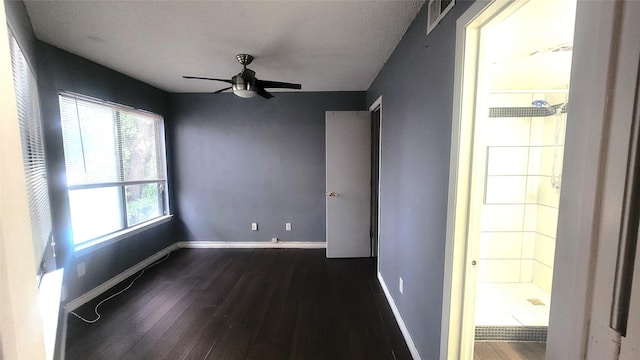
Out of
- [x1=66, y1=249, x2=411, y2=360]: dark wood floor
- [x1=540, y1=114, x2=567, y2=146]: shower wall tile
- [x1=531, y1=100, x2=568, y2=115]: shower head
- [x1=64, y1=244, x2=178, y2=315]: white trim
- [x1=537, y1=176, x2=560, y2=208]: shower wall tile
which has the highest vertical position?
[x1=531, y1=100, x2=568, y2=115]: shower head

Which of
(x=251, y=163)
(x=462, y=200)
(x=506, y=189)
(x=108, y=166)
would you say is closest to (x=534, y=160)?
(x=506, y=189)

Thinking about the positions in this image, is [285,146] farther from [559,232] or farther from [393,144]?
[559,232]

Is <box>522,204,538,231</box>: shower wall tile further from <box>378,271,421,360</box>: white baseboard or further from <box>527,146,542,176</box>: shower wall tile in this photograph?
<box>378,271,421,360</box>: white baseboard

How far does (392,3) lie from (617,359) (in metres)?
1.94

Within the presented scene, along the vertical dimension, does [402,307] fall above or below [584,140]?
below

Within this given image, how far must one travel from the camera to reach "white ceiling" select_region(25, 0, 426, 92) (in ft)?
5.46

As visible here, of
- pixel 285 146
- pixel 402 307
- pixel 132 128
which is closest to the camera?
pixel 402 307

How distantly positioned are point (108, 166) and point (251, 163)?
5.68 feet

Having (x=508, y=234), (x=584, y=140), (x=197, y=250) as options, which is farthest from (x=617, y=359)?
(x=197, y=250)

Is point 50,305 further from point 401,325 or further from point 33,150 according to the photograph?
point 401,325

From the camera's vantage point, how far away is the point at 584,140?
1.06 feet

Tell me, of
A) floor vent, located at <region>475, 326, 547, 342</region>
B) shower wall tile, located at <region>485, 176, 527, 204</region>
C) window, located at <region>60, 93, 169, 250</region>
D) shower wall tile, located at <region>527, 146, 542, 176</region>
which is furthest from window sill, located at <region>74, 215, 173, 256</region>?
shower wall tile, located at <region>527, 146, 542, 176</region>

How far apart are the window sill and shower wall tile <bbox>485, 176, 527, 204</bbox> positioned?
4.20 meters

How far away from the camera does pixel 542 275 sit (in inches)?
95.7
